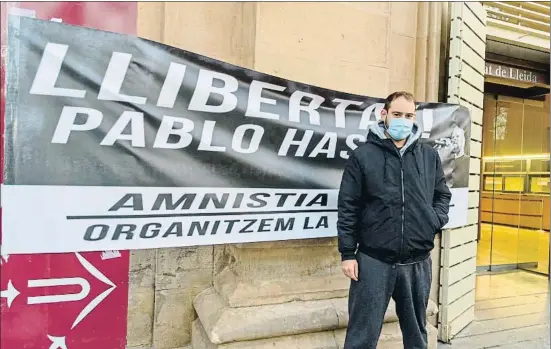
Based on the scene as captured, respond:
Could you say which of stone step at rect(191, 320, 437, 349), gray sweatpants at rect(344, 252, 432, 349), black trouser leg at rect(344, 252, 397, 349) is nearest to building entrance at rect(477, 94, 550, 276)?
stone step at rect(191, 320, 437, 349)

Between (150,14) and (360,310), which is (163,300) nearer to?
(360,310)

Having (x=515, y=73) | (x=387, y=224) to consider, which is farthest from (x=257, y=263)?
(x=515, y=73)

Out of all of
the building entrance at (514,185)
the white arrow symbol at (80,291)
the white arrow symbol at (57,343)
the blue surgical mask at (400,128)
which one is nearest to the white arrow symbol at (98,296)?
the white arrow symbol at (80,291)

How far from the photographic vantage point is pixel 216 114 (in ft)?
8.69

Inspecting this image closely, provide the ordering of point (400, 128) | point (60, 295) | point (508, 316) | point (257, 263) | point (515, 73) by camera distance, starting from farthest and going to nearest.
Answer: point (515, 73), point (508, 316), point (257, 263), point (60, 295), point (400, 128)

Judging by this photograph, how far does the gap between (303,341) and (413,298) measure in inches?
34.2

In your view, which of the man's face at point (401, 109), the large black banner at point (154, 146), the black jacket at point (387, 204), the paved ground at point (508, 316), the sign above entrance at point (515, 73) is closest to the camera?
the large black banner at point (154, 146)

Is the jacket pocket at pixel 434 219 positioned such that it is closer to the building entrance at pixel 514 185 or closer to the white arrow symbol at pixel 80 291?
the white arrow symbol at pixel 80 291

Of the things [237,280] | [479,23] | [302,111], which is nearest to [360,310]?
[237,280]

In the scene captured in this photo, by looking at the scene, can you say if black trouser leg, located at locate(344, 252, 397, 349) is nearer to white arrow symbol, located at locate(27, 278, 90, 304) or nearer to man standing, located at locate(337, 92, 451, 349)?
man standing, located at locate(337, 92, 451, 349)

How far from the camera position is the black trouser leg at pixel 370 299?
2.55 meters

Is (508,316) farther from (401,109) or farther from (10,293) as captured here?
(10,293)

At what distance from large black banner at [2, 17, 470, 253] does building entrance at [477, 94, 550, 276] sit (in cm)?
548

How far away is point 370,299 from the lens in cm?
256
